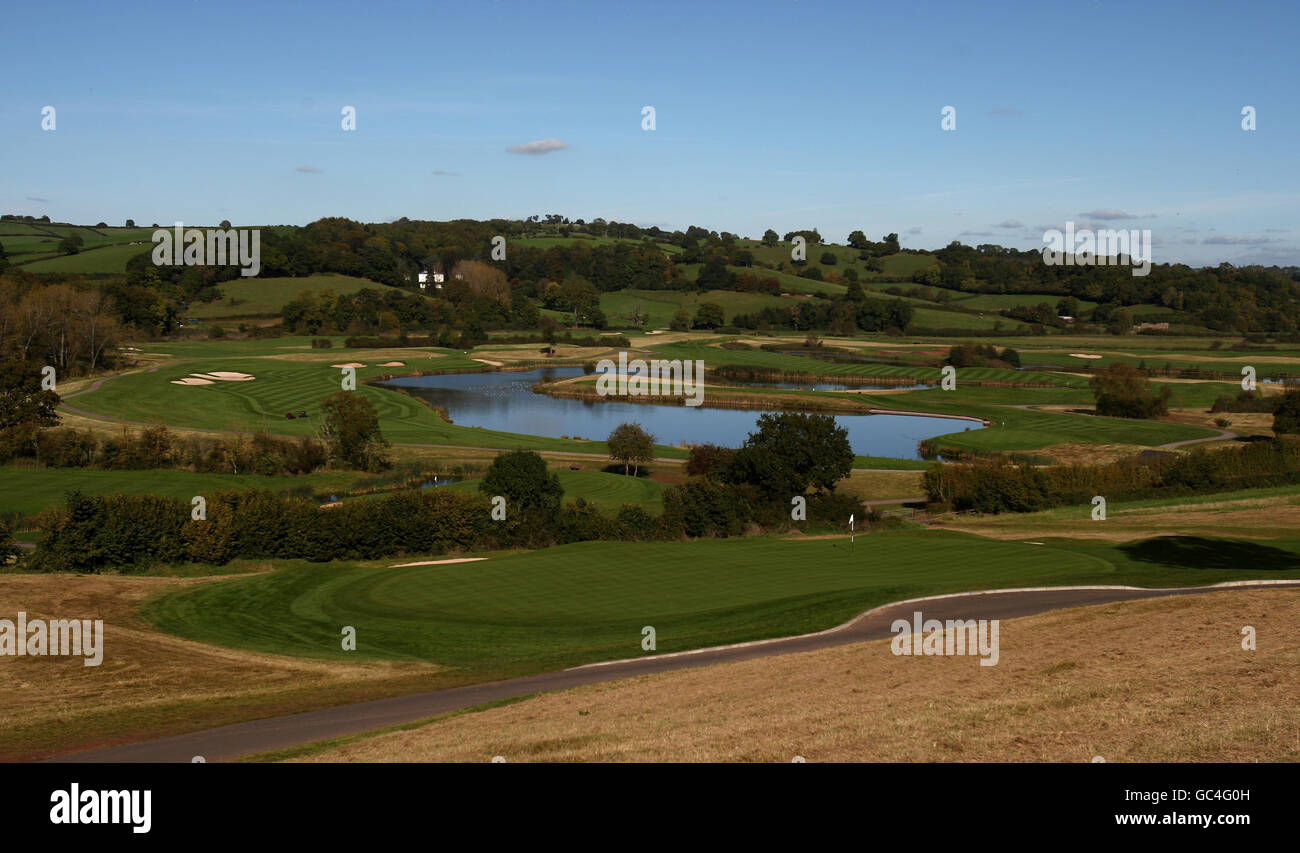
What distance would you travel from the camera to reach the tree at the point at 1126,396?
93.8 m

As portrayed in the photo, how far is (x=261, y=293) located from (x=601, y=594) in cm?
14676

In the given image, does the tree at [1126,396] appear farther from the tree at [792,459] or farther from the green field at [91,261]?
the green field at [91,261]

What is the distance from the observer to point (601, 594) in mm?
32031

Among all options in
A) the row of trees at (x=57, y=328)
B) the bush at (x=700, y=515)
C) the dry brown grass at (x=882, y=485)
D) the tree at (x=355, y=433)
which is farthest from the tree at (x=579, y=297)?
the bush at (x=700, y=515)

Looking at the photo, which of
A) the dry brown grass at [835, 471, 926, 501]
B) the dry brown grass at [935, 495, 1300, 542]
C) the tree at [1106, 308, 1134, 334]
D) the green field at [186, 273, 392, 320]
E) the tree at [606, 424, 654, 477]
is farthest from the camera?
the tree at [1106, 308, 1134, 334]

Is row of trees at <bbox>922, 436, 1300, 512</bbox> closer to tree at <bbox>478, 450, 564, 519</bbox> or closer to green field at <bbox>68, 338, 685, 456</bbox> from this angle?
green field at <bbox>68, 338, 685, 456</bbox>

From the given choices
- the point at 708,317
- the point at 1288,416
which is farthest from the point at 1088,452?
the point at 708,317

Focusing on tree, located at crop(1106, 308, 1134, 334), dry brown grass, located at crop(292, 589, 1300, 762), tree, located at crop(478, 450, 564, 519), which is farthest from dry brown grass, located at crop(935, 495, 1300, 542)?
tree, located at crop(1106, 308, 1134, 334)

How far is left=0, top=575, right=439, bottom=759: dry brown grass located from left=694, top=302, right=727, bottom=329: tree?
151 metres

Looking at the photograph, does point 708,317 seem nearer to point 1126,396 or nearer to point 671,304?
point 671,304

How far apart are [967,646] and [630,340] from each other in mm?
136945

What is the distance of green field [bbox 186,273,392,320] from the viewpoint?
512 ft
